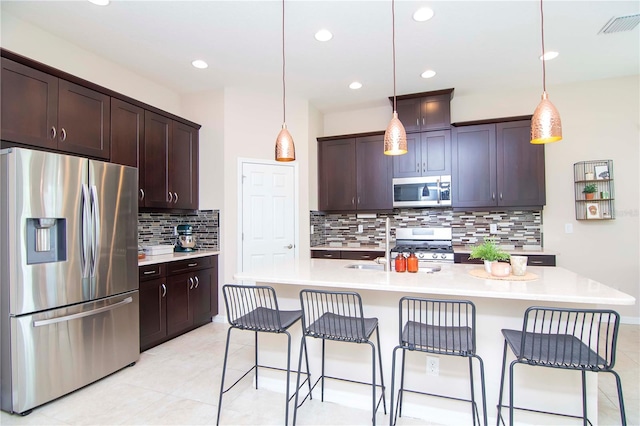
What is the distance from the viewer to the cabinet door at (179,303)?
3416mm

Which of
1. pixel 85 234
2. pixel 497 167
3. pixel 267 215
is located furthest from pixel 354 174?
pixel 85 234

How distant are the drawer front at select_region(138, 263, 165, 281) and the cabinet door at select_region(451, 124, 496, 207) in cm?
349

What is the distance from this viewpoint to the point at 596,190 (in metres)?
3.83

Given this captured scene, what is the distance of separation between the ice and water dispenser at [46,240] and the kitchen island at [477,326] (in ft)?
4.32

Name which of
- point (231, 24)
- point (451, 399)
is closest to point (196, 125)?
point (231, 24)

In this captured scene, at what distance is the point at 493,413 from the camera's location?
1.97 m

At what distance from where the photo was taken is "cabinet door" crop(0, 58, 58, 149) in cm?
230

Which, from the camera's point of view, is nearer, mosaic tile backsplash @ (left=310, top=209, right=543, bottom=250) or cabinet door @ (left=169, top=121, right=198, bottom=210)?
cabinet door @ (left=169, top=121, right=198, bottom=210)

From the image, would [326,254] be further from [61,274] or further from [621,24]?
[621,24]

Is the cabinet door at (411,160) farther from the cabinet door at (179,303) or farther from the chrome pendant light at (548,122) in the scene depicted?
the cabinet door at (179,303)

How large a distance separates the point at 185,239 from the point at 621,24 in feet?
15.6

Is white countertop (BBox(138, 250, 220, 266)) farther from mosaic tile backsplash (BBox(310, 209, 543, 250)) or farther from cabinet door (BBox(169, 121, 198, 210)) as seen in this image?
mosaic tile backsplash (BBox(310, 209, 543, 250))

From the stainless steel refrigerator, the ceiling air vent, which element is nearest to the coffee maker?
the stainless steel refrigerator

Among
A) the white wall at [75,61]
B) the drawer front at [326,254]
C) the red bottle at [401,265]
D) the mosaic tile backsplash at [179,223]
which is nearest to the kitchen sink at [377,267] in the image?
the red bottle at [401,265]
